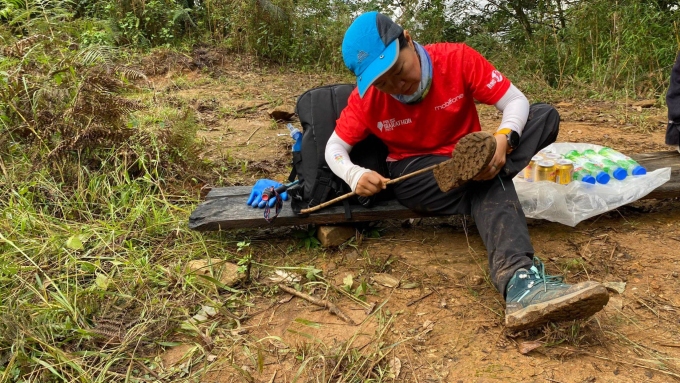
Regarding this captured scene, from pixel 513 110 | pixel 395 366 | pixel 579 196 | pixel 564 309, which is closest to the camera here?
pixel 564 309

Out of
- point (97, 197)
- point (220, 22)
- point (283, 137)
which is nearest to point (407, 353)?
point (97, 197)

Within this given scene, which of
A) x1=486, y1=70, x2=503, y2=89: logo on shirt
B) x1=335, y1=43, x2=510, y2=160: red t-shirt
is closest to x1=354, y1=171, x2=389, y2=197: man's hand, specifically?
x1=335, y1=43, x2=510, y2=160: red t-shirt

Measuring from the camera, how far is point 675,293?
2.38 metres

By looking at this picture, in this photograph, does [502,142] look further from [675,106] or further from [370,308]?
[675,106]

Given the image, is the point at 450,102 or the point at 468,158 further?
the point at 450,102

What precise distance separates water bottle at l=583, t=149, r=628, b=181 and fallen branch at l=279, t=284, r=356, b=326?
189 cm

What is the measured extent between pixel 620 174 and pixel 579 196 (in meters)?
0.30

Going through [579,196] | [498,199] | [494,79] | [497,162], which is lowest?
[579,196]

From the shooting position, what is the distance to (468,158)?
7.52 ft

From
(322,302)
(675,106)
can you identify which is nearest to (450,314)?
(322,302)

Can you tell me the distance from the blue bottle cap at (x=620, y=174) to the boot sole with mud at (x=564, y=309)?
1.42 meters

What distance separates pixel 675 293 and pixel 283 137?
3.35 metres

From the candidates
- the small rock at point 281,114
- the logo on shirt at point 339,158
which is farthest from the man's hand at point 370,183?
the small rock at point 281,114

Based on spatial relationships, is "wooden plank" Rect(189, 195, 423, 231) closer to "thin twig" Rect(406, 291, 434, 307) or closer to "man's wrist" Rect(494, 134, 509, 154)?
"thin twig" Rect(406, 291, 434, 307)
